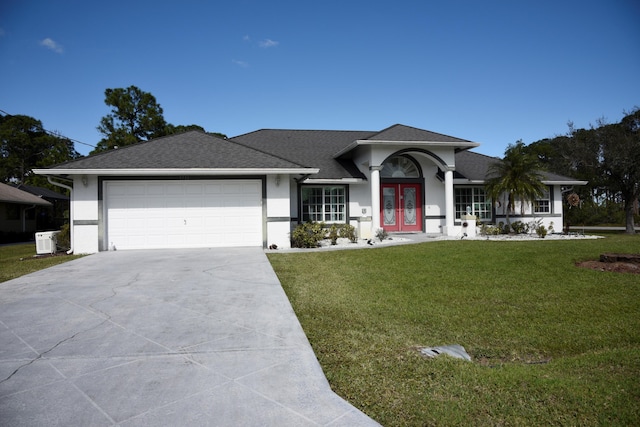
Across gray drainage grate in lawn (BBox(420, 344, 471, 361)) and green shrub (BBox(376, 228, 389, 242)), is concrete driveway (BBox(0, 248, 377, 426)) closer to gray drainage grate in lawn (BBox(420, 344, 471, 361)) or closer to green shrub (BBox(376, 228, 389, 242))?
gray drainage grate in lawn (BBox(420, 344, 471, 361))

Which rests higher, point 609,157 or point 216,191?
point 609,157

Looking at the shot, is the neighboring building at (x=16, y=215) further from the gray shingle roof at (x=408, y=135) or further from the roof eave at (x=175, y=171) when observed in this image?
the gray shingle roof at (x=408, y=135)

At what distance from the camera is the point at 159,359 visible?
3498 mm

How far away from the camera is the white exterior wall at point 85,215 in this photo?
12.0 meters

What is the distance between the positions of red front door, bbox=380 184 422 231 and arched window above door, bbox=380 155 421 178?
1.61ft

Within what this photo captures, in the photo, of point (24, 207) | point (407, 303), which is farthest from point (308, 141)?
point (24, 207)

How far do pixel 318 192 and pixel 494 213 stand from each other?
9211 millimetres

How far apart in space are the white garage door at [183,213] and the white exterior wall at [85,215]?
37 cm

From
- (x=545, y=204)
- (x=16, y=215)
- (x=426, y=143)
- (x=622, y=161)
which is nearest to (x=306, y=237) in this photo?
(x=426, y=143)

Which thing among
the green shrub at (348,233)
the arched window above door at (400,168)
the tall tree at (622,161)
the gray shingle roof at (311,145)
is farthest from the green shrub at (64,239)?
the tall tree at (622,161)

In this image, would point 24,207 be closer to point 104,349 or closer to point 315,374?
point 104,349

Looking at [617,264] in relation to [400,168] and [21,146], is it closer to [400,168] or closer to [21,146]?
[400,168]

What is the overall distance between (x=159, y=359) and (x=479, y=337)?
366 centimetres

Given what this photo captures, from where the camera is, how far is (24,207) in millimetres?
25219
